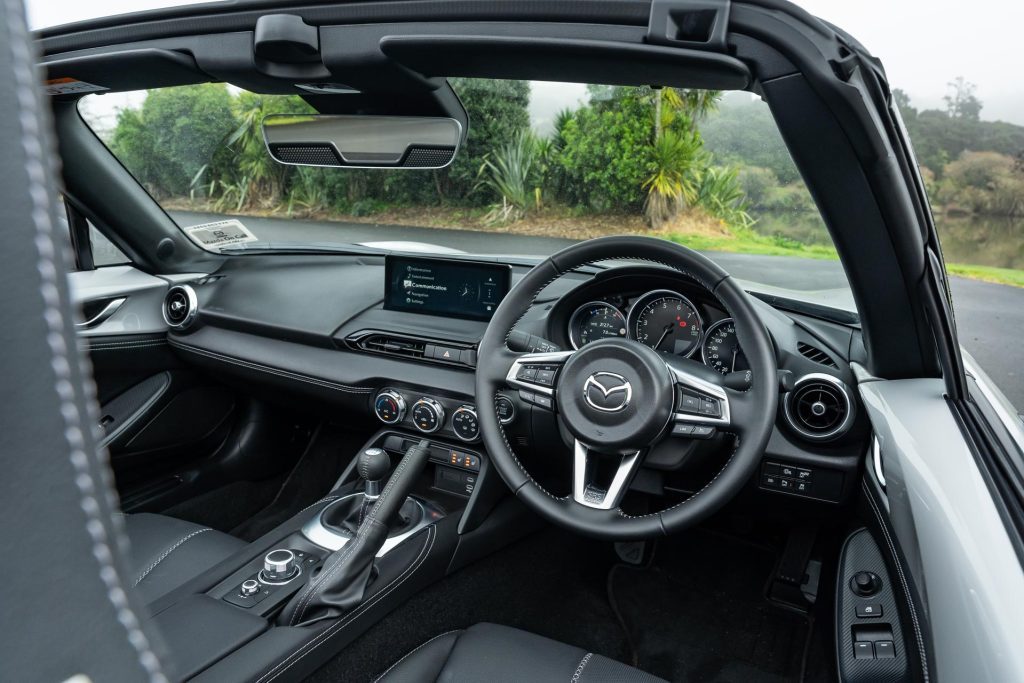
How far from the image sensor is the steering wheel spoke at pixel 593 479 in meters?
1.92

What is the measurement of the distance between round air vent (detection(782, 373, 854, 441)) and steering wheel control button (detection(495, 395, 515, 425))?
32.5 inches

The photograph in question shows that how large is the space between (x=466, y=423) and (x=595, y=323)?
0.59 metres

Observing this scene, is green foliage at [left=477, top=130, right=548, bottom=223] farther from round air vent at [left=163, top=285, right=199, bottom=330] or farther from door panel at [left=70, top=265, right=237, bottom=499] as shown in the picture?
door panel at [left=70, top=265, right=237, bottom=499]

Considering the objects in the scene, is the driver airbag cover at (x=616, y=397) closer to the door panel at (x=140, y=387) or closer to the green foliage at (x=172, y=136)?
the green foliage at (x=172, y=136)

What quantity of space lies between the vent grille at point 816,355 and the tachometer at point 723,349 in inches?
6.6

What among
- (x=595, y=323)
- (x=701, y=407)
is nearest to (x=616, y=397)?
(x=701, y=407)

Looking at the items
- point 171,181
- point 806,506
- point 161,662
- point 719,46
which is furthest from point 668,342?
point 171,181

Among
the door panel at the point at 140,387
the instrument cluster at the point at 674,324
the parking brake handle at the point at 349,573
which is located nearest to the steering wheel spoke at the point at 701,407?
the instrument cluster at the point at 674,324

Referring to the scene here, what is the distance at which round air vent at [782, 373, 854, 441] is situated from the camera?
2.04 m

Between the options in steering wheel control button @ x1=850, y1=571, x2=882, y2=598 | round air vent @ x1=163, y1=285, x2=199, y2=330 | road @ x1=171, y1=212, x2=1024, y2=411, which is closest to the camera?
steering wheel control button @ x1=850, y1=571, x2=882, y2=598

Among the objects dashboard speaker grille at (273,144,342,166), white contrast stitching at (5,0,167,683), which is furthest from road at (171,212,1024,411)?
white contrast stitching at (5,0,167,683)

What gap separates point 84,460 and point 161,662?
125 mm

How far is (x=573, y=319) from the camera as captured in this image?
7.89 feet

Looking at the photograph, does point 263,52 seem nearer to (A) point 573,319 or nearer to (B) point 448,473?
(A) point 573,319
